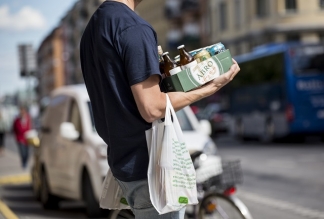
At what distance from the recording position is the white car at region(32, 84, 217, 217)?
963cm

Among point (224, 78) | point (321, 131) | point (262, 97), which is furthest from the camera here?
point (262, 97)

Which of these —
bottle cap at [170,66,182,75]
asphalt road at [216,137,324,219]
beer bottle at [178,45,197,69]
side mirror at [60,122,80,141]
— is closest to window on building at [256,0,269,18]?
asphalt road at [216,137,324,219]

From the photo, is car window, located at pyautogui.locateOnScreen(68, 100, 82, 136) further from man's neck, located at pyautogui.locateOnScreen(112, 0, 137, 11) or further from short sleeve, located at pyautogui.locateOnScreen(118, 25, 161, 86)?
short sleeve, located at pyautogui.locateOnScreen(118, 25, 161, 86)

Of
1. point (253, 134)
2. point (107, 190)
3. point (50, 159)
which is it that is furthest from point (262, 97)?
point (107, 190)

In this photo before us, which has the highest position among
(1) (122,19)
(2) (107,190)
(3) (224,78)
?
(1) (122,19)

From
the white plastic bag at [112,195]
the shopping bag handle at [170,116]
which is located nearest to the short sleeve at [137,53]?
the shopping bag handle at [170,116]

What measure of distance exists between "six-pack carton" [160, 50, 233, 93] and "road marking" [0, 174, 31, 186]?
43.0ft

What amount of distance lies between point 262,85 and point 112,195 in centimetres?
2788

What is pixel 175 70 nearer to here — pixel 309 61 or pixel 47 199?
pixel 47 199

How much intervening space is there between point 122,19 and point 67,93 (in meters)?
8.05

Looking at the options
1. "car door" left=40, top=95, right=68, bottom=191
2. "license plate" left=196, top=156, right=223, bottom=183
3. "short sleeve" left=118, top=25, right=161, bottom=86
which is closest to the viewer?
"short sleeve" left=118, top=25, right=161, bottom=86

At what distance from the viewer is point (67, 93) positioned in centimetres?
1119

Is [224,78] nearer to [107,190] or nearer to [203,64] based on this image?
[203,64]

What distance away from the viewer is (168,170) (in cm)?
323
